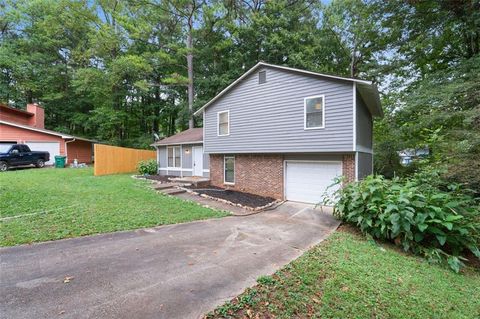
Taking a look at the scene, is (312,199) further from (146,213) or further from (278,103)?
(146,213)

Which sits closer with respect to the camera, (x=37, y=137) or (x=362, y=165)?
(x=362, y=165)

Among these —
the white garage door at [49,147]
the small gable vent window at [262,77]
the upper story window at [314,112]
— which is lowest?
the white garage door at [49,147]

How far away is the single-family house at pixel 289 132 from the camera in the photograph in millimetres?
8492

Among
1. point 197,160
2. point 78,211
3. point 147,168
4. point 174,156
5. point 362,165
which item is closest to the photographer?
point 78,211

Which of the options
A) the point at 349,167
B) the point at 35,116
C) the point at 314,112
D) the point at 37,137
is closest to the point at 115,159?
the point at 37,137

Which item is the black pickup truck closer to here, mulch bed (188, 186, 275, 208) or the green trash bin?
the green trash bin

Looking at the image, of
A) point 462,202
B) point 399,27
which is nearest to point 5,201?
point 462,202

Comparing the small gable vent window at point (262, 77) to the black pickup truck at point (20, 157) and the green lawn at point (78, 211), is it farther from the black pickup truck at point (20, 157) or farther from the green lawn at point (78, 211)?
the black pickup truck at point (20, 157)

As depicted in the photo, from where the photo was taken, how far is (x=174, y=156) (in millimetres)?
16109

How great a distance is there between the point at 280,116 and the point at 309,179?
9.47 ft

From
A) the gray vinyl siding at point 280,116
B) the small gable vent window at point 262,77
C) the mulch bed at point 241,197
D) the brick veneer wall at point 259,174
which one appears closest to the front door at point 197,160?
the gray vinyl siding at point 280,116

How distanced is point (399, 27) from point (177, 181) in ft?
46.0

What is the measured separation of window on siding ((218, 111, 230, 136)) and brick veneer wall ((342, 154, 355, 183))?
567cm

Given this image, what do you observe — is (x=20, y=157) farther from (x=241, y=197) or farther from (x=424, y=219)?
(x=424, y=219)
